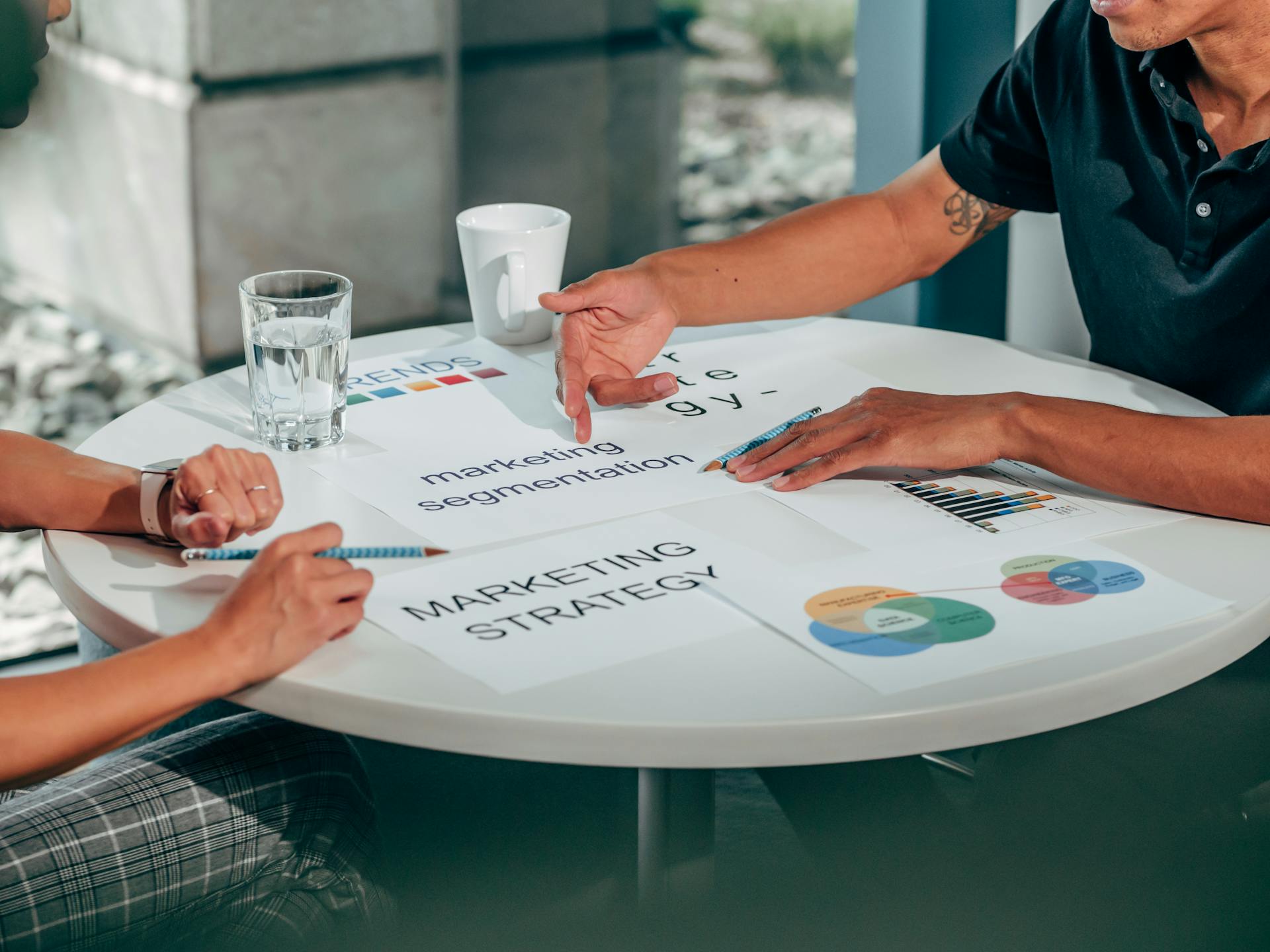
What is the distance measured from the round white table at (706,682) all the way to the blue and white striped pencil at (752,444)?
74 mm

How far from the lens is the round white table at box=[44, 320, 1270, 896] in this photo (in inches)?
33.0

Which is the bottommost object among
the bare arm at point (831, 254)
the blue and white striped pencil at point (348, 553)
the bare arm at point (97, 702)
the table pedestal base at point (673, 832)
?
the table pedestal base at point (673, 832)

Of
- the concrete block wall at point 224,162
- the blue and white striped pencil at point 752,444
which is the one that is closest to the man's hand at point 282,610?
the blue and white striped pencil at point 752,444

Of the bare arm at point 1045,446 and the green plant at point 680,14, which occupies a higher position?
the green plant at point 680,14

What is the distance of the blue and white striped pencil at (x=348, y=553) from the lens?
1.01 m

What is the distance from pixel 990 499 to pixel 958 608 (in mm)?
227

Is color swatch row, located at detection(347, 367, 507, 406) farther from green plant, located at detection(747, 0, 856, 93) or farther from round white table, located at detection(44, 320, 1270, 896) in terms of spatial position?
green plant, located at detection(747, 0, 856, 93)

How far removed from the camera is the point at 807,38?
4.23m

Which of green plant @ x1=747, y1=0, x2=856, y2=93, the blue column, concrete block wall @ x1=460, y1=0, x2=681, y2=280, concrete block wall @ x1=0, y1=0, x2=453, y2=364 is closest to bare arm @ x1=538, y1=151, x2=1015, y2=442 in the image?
the blue column

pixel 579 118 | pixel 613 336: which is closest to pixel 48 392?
pixel 579 118

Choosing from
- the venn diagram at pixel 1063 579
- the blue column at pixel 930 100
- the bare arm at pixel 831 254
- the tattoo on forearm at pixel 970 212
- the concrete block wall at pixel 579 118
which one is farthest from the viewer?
the concrete block wall at pixel 579 118

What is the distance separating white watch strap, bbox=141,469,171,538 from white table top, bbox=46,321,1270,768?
17 millimetres

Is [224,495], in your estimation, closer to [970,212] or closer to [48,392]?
[970,212]

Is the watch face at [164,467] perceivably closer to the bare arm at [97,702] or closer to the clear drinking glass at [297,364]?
the clear drinking glass at [297,364]
